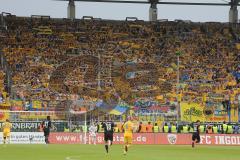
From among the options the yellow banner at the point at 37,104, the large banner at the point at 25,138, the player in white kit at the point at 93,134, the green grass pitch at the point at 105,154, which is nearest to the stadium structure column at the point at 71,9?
the yellow banner at the point at 37,104

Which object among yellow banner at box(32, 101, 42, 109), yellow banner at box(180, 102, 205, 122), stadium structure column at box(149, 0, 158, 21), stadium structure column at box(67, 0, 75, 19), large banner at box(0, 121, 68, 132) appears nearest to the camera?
large banner at box(0, 121, 68, 132)

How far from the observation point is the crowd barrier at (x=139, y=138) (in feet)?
160

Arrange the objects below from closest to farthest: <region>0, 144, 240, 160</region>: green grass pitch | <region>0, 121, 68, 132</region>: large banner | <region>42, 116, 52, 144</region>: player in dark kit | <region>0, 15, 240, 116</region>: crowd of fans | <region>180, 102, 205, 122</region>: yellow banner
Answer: <region>0, 144, 240, 160</region>: green grass pitch → <region>42, 116, 52, 144</region>: player in dark kit → <region>0, 121, 68, 132</region>: large banner → <region>180, 102, 205, 122</region>: yellow banner → <region>0, 15, 240, 116</region>: crowd of fans

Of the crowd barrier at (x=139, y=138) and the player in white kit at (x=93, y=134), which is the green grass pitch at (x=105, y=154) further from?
the crowd barrier at (x=139, y=138)

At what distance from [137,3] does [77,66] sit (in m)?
11.7

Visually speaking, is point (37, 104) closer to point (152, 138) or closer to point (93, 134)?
point (93, 134)

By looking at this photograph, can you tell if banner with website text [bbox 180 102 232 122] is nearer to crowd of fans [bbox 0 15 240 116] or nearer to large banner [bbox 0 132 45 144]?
crowd of fans [bbox 0 15 240 116]

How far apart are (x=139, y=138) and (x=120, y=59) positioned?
14.4 meters

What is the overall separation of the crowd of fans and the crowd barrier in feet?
25.7

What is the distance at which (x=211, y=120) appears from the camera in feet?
188

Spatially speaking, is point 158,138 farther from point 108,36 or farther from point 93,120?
point 108,36

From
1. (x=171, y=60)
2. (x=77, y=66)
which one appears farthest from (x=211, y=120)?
(x=77, y=66)

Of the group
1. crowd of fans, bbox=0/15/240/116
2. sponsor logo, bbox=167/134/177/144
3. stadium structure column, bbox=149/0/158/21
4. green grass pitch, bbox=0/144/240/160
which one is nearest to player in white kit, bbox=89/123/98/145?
sponsor logo, bbox=167/134/177/144

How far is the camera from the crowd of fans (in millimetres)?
58906
